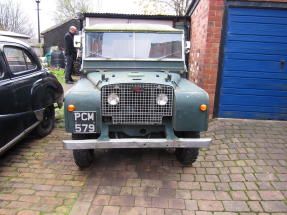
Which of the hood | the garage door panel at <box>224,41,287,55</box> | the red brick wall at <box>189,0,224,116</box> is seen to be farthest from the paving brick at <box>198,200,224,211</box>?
the garage door panel at <box>224,41,287,55</box>

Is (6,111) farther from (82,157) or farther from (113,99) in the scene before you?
(113,99)

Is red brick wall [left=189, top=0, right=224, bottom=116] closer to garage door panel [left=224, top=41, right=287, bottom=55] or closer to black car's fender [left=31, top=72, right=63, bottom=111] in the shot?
garage door panel [left=224, top=41, right=287, bottom=55]

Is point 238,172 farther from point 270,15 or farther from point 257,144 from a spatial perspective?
point 270,15

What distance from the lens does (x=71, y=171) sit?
365cm

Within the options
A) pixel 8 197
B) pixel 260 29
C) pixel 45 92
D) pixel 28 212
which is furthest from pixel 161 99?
pixel 260 29

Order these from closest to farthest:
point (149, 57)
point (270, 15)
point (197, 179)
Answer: point (197, 179), point (149, 57), point (270, 15)

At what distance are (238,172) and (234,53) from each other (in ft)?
9.42

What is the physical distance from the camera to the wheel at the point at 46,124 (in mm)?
4829

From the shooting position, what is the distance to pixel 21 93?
12.5 feet

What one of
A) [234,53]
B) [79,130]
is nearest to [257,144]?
[234,53]

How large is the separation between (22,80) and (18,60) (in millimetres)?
495

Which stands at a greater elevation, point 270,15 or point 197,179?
point 270,15

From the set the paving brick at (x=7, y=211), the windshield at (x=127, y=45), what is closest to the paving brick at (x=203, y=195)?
the paving brick at (x=7, y=211)

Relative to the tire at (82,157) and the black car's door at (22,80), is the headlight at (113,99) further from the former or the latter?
the black car's door at (22,80)
